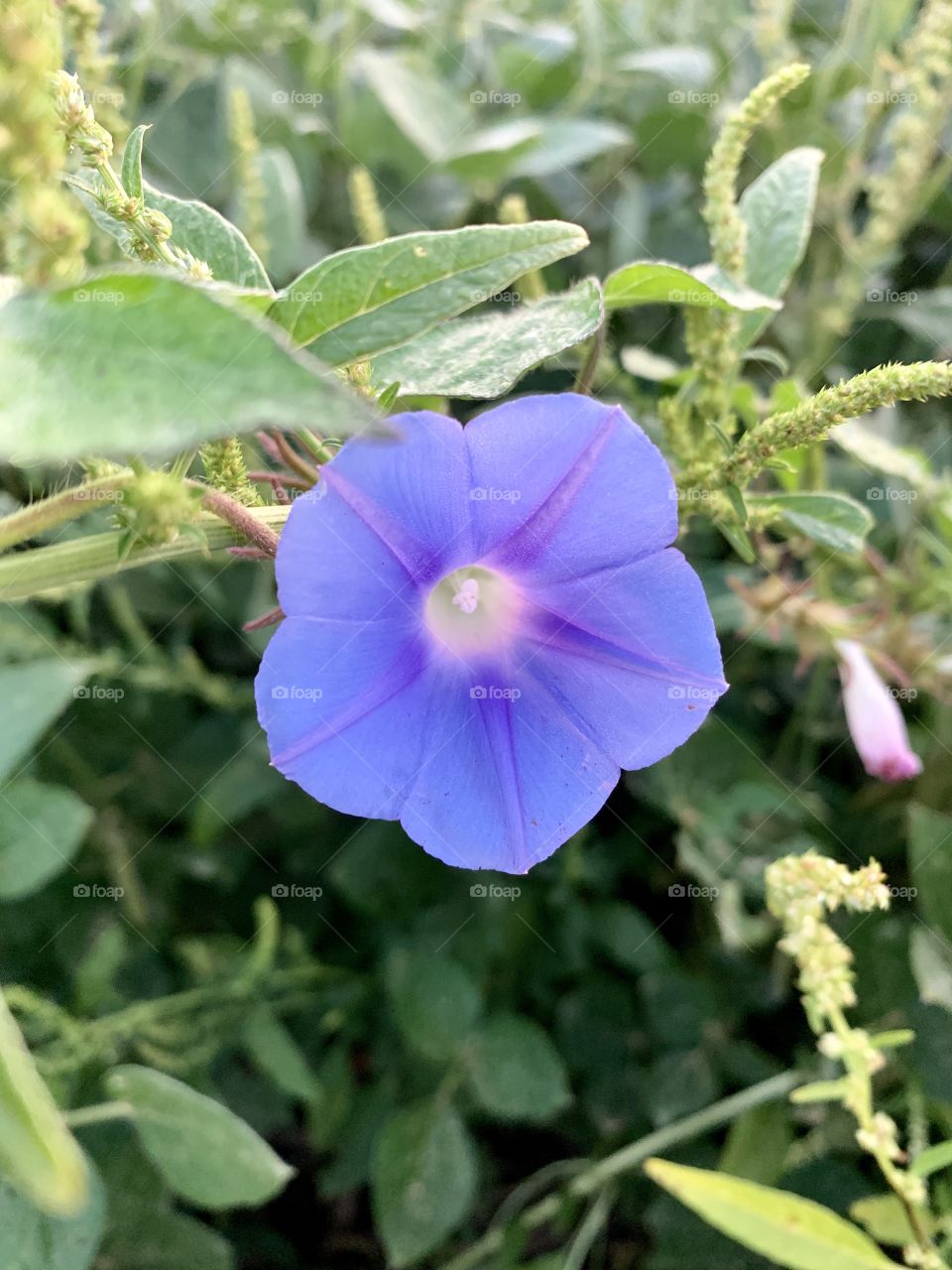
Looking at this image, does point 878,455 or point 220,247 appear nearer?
point 220,247

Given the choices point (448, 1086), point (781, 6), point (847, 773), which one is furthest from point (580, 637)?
point (781, 6)

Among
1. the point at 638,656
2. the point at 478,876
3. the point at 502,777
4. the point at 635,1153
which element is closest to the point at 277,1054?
the point at 478,876

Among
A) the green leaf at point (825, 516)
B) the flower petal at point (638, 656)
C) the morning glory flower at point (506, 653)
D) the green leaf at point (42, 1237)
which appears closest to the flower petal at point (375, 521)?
the morning glory flower at point (506, 653)

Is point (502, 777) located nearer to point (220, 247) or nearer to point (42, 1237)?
point (220, 247)

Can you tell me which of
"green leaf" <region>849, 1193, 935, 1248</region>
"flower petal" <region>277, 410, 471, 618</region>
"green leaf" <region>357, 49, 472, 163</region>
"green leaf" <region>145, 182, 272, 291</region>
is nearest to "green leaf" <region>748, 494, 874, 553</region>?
"flower petal" <region>277, 410, 471, 618</region>

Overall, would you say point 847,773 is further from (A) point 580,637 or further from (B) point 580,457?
(B) point 580,457

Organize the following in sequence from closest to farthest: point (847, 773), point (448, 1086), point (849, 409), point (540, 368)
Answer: point (849, 409)
point (540, 368)
point (448, 1086)
point (847, 773)

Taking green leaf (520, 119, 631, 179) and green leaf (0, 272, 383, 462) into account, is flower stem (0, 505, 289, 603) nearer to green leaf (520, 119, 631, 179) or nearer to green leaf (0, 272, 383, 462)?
green leaf (0, 272, 383, 462)
